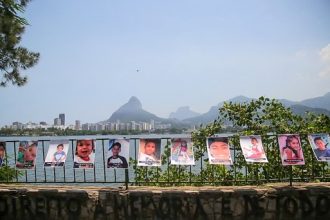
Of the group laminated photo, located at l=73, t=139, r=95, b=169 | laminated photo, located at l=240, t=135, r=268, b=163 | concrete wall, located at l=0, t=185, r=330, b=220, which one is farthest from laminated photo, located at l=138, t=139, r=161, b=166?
laminated photo, located at l=240, t=135, r=268, b=163

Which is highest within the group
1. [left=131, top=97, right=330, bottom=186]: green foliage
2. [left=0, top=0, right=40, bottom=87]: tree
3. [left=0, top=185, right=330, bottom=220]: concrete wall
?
[left=0, top=0, right=40, bottom=87]: tree

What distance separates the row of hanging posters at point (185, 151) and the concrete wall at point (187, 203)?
55 cm

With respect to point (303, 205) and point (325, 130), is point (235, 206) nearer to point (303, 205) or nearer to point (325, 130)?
point (303, 205)

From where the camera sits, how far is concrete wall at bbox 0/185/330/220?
7312 millimetres

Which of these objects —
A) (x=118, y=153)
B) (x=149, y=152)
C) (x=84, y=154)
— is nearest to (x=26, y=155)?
(x=84, y=154)

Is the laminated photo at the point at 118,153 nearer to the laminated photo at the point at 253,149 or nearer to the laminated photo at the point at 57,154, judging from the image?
the laminated photo at the point at 57,154

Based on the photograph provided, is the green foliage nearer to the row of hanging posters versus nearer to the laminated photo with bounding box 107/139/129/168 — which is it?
the row of hanging posters

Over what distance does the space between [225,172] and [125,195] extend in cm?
295

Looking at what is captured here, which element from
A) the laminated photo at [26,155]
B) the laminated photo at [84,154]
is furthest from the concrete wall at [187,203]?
the laminated photo at [26,155]

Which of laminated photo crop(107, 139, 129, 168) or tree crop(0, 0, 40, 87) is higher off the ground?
tree crop(0, 0, 40, 87)

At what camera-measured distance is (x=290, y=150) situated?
7.62 m

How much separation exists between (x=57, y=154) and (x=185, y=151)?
270 centimetres

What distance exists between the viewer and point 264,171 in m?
9.38

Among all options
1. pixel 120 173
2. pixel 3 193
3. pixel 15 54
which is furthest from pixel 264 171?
pixel 120 173
